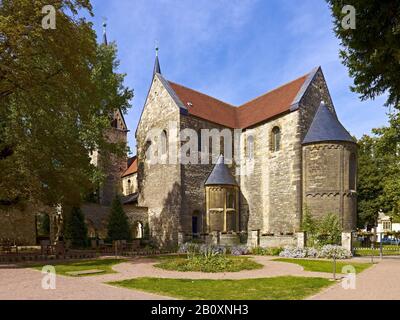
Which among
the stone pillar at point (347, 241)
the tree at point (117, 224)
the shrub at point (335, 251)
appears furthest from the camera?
the tree at point (117, 224)

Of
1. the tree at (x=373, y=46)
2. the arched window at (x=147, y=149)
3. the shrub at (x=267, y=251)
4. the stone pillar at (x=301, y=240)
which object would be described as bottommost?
the shrub at (x=267, y=251)

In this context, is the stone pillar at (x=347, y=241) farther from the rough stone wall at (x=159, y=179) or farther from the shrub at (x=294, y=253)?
the rough stone wall at (x=159, y=179)

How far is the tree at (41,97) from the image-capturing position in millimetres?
16281

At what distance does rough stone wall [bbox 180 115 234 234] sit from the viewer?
99.0ft

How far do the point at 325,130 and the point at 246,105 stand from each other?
12.1m

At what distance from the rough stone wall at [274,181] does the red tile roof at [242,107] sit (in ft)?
3.81

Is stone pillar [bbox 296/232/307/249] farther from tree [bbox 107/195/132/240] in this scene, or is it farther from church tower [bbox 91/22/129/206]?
church tower [bbox 91/22/129/206]

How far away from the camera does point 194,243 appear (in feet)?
90.8

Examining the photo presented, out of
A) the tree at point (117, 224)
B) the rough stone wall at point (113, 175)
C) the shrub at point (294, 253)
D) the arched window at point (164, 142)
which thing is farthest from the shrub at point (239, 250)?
the rough stone wall at point (113, 175)

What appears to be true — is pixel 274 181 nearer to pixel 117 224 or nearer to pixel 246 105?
pixel 246 105

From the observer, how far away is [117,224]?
30.2 metres

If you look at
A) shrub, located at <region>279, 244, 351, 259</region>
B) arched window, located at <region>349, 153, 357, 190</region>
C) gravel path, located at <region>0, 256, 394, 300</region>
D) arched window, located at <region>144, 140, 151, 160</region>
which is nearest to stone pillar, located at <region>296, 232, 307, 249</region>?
shrub, located at <region>279, 244, 351, 259</region>

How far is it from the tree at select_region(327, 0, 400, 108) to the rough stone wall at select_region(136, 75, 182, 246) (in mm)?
18406
